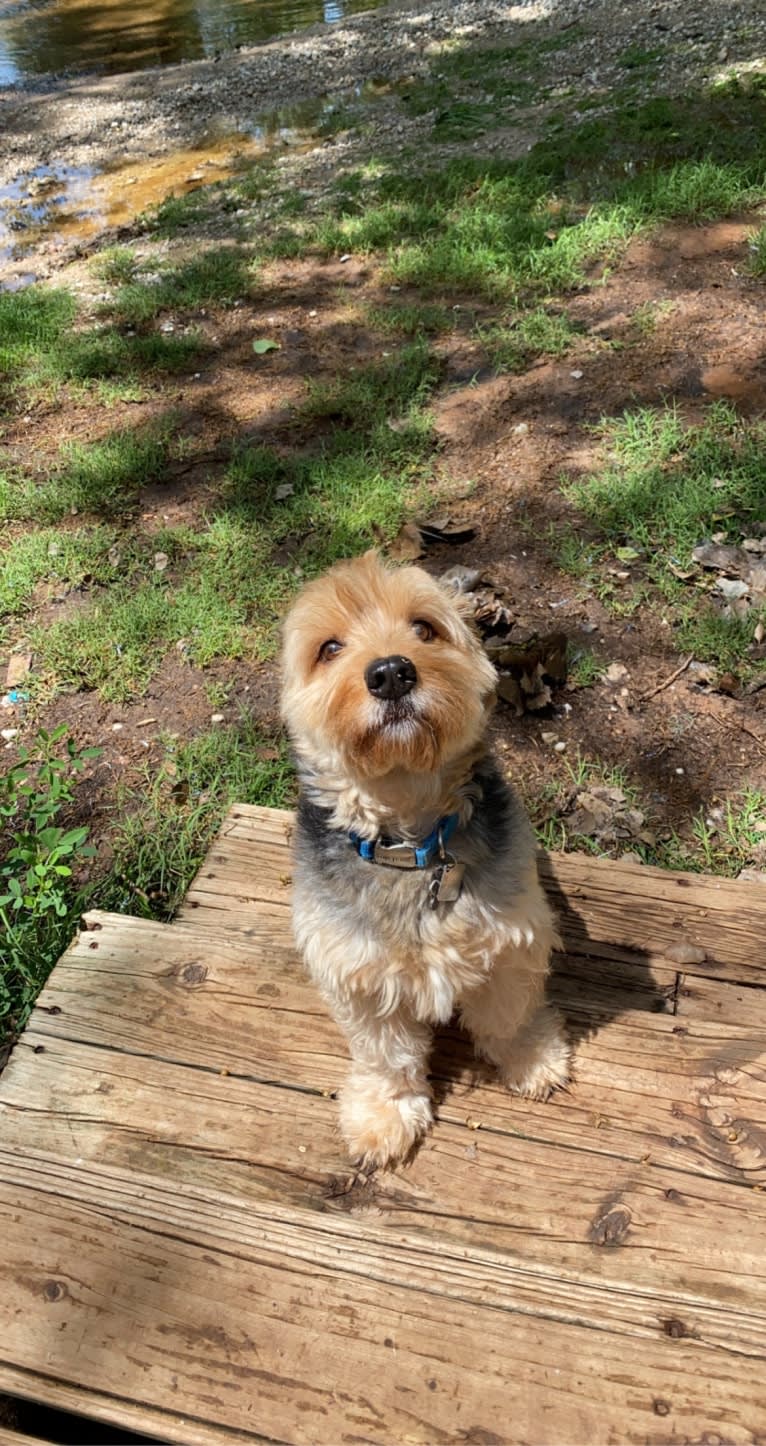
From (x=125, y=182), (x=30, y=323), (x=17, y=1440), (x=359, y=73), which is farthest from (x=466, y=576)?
(x=359, y=73)

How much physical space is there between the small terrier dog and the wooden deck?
31 centimetres

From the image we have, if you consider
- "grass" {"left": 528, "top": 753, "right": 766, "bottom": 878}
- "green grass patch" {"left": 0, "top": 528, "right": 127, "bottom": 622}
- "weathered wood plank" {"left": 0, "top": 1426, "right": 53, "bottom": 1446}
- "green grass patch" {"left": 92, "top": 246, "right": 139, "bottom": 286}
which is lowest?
"grass" {"left": 528, "top": 753, "right": 766, "bottom": 878}

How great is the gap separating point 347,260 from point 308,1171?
7.49 metres

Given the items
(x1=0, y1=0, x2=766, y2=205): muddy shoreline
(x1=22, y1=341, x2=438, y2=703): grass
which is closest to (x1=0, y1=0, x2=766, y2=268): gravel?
(x1=0, y1=0, x2=766, y2=205): muddy shoreline

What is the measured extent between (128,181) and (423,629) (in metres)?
12.5

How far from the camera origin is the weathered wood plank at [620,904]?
2.94 metres

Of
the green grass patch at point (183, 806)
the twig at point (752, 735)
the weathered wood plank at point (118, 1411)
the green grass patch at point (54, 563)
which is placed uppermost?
the green grass patch at point (54, 563)

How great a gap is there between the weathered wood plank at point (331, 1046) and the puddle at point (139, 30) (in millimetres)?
19792

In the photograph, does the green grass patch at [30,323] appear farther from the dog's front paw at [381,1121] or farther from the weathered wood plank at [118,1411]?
the weathered wood plank at [118,1411]

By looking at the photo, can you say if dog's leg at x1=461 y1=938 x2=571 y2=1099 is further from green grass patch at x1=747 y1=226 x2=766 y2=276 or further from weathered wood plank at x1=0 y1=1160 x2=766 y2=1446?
green grass patch at x1=747 y1=226 x2=766 y2=276

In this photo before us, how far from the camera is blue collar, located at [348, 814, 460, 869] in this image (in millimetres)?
2217

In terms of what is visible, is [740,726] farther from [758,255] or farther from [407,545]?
[758,255]

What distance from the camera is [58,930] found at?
11.6 ft

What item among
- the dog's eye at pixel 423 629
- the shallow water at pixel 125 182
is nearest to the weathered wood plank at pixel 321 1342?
the dog's eye at pixel 423 629
